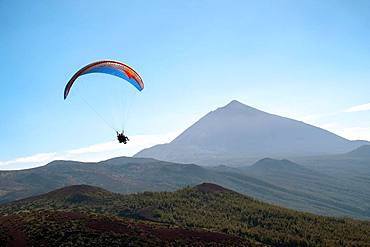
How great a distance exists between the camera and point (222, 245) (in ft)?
127

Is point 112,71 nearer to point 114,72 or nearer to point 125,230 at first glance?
point 114,72

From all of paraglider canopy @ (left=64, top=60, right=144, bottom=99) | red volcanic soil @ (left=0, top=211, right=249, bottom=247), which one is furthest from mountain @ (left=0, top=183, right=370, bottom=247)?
paraglider canopy @ (left=64, top=60, right=144, bottom=99)

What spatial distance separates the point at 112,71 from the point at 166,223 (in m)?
23.7

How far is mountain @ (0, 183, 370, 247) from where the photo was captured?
37312 mm

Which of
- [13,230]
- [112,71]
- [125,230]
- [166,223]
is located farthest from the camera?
[166,223]

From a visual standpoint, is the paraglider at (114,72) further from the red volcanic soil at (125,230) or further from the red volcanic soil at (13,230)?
the red volcanic soil at (13,230)

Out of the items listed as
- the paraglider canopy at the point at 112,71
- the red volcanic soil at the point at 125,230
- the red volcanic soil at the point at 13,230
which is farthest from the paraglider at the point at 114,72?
the red volcanic soil at the point at 13,230

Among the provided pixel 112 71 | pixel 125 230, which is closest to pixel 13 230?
pixel 125 230

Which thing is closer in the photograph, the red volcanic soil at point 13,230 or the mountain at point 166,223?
the red volcanic soil at point 13,230

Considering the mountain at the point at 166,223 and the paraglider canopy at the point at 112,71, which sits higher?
the paraglider canopy at the point at 112,71

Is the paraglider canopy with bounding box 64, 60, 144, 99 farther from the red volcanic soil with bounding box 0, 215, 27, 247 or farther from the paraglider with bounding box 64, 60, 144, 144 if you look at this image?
the red volcanic soil with bounding box 0, 215, 27, 247

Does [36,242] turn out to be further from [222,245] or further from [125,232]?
[222,245]

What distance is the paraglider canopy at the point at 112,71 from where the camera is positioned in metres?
34.7

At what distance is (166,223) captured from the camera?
51.0 meters
